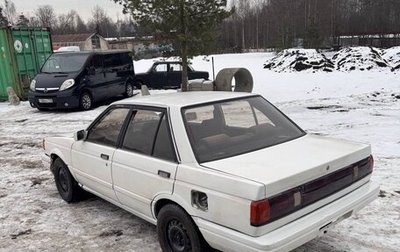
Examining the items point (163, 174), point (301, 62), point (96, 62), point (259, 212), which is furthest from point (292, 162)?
point (301, 62)

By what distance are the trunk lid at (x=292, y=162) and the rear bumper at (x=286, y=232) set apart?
28 centimetres

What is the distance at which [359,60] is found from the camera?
70.9ft

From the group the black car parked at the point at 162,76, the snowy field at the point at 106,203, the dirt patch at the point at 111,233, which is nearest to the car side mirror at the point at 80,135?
the snowy field at the point at 106,203

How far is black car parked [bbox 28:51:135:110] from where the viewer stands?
42.8 ft

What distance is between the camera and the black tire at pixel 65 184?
5.26 meters

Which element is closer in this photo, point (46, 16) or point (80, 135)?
point (80, 135)

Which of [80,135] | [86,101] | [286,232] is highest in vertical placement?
[80,135]

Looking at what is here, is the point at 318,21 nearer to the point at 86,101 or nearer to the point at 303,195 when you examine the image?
the point at 86,101

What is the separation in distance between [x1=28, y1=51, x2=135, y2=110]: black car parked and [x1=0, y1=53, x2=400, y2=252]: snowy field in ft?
1.66

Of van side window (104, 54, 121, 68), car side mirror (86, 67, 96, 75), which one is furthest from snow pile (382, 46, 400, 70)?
car side mirror (86, 67, 96, 75)

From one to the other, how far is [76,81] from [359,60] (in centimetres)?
1519

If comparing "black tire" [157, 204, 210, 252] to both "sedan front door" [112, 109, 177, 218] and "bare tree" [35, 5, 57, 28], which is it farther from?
"bare tree" [35, 5, 57, 28]

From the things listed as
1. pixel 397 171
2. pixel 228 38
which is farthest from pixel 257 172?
pixel 228 38

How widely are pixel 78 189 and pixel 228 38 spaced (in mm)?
65536
